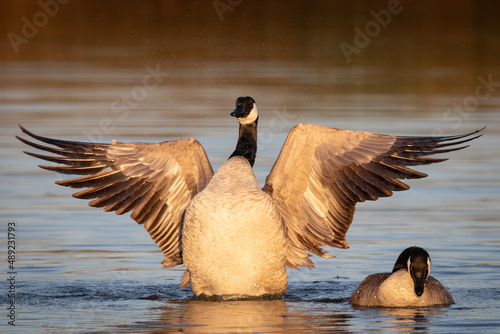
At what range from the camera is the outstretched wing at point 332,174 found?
11000 millimetres

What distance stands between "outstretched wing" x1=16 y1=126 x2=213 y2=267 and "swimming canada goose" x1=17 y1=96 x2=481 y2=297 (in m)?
0.01

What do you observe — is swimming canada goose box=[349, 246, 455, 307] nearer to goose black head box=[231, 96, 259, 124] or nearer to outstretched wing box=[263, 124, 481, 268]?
outstretched wing box=[263, 124, 481, 268]

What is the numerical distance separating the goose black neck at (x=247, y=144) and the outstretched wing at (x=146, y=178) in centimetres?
40

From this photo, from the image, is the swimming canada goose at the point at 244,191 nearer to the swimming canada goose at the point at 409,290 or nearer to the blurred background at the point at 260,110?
the blurred background at the point at 260,110

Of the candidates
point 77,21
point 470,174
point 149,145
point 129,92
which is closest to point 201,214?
point 149,145

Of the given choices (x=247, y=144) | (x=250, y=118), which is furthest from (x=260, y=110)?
(x=247, y=144)

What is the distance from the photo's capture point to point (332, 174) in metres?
11.3

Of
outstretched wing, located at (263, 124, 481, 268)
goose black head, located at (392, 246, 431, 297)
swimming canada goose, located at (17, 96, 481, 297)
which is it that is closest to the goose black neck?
swimming canada goose, located at (17, 96, 481, 297)

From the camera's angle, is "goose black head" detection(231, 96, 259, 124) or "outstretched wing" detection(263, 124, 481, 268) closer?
"outstretched wing" detection(263, 124, 481, 268)

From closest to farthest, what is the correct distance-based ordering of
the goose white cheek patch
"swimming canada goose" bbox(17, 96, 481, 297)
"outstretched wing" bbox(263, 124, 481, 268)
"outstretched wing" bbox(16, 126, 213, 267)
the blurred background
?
1. "swimming canada goose" bbox(17, 96, 481, 297)
2. the blurred background
3. "outstretched wing" bbox(263, 124, 481, 268)
4. "outstretched wing" bbox(16, 126, 213, 267)
5. the goose white cheek patch

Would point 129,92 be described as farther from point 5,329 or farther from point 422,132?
point 5,329

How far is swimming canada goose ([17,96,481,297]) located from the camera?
1048cm

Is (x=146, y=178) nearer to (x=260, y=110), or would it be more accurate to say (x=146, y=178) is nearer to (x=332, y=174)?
(x=332, y=174)

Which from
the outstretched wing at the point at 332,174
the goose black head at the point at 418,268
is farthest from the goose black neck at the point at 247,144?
the goose black head at the point at 418,268
